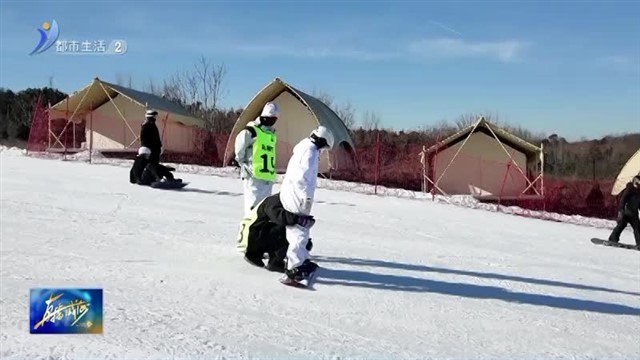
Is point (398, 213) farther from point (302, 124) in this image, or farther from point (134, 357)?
point (302, 124)

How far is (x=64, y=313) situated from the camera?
4.58 meters

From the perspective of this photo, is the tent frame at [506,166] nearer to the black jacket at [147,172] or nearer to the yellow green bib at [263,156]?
the black jacket at [147,172]

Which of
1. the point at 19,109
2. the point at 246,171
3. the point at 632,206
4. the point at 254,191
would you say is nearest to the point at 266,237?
the point at 254,191

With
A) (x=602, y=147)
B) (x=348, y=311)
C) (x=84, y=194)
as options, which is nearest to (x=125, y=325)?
(x=348, y=311)

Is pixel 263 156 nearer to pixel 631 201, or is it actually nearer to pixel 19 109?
pixel 631 201

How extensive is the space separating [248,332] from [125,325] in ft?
3.14

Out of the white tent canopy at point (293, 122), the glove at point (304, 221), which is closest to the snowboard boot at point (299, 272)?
the glove at point (304, 221)

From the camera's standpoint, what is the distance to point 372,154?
2597cm

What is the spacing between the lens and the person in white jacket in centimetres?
631

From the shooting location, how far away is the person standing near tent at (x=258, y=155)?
7.50 metres

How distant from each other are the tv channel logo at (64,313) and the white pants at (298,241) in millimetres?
2120

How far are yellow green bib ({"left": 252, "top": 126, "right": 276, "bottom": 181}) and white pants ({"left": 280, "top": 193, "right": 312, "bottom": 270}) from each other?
120 cm

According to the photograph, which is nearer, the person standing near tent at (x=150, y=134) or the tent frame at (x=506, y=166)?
the person standing near tent at (x=150, y=134)

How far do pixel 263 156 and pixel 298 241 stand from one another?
1531mm
